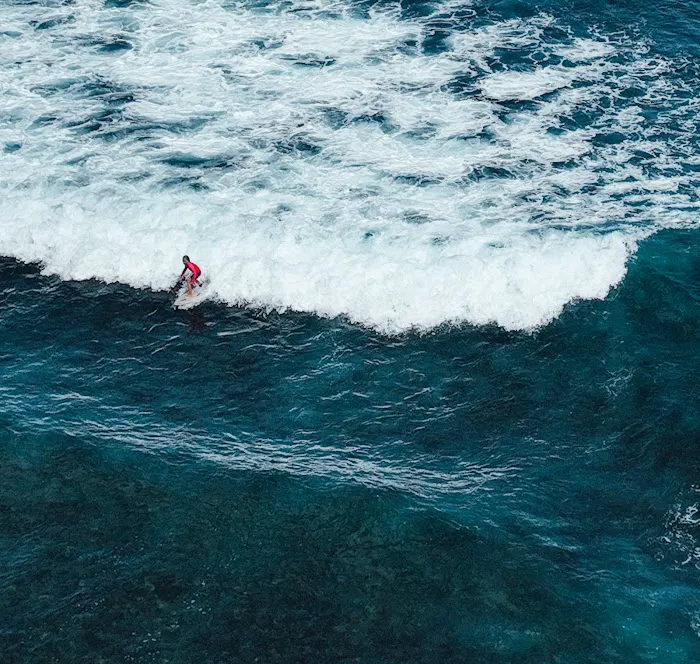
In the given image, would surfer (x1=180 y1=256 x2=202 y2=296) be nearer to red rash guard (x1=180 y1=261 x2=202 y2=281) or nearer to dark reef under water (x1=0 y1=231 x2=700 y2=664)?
red rash guard (x1=180 y1=261 x2=202 y2=281)

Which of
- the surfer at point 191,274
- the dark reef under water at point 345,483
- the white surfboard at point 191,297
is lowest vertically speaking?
the dark reef under water at point 345,483

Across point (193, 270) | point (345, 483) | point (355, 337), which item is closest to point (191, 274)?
point (193, 270)

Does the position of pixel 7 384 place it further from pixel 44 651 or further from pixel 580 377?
pixel 580 377

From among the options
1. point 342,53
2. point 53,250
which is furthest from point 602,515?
point 342,53

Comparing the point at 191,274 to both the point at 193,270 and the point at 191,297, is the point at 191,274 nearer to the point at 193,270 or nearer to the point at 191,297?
the point at 193,270

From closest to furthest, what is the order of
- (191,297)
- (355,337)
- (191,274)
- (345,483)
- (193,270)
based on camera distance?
1. (345,483)
2. (355,337)
3. (193,270)
4. (191,297)
5. (191,274)

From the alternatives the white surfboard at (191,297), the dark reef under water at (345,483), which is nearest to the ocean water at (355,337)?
the dark reef under water at (345,483)

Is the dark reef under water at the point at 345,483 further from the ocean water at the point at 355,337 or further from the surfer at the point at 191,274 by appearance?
the surfer at the point at 191,274
